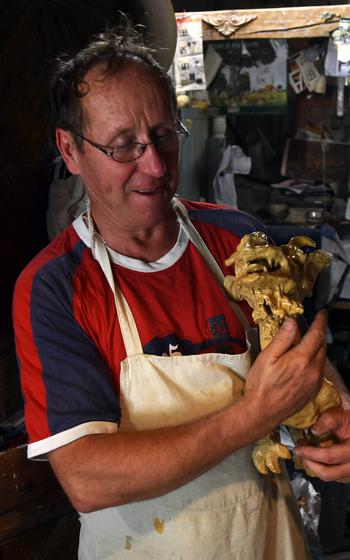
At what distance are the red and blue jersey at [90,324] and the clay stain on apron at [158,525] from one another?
399mm

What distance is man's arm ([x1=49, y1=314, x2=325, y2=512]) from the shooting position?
125cm

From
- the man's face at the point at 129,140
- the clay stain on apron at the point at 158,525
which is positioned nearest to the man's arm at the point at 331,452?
the clay stain on apron at the point at 158,525

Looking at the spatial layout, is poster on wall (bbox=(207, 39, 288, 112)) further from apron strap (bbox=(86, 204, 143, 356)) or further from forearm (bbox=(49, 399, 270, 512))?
forearm (bbox=(49, 399, 270, 512))

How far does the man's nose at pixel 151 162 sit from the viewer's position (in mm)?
1452

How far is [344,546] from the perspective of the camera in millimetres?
3434

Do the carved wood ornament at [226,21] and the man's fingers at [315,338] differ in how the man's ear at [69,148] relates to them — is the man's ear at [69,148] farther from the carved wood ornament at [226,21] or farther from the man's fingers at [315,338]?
the carved wood ornament at [226,21]

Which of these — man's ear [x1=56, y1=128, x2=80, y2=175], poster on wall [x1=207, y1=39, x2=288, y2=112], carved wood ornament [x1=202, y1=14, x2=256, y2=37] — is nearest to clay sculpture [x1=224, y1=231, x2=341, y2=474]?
man's ear [x1=56, y1=128, x2=80, y2=175]

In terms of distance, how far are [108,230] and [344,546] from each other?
2.92 metres

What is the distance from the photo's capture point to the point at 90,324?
1399 mm

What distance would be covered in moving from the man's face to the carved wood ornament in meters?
2.29

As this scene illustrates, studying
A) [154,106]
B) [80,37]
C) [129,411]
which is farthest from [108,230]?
[80,37]

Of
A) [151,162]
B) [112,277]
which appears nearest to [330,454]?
[112,277]

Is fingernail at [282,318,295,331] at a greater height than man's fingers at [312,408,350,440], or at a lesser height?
greater

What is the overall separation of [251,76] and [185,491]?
11.0ft
